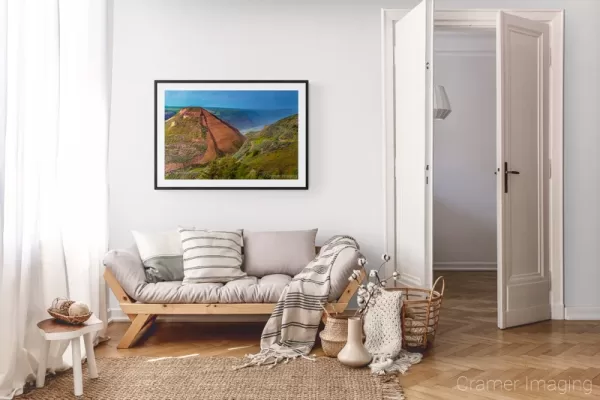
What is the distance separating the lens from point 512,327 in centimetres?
428

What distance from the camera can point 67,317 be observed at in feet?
9.66

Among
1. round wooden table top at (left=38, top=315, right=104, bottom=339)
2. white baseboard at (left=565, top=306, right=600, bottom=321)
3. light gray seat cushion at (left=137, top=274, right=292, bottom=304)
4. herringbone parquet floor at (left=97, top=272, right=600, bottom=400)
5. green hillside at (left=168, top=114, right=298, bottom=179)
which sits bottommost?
herringbone parquet floor at (left=97, top=272, right=600, bottom=400)

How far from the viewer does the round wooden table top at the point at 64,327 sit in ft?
9.34

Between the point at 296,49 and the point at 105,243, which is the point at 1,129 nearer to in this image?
the point at 105,243

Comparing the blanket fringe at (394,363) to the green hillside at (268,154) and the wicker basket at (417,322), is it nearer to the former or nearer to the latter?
the wicker basket at (417,322)

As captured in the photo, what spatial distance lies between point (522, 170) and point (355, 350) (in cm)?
211

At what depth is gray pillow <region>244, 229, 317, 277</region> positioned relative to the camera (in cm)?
419

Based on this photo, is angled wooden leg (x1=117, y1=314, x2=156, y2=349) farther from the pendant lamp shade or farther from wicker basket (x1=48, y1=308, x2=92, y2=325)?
the pendant lamp shade

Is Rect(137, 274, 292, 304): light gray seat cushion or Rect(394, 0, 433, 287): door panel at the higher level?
Rect(394, 0, 433, 287): door panel

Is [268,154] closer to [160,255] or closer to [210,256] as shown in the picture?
[210,256]

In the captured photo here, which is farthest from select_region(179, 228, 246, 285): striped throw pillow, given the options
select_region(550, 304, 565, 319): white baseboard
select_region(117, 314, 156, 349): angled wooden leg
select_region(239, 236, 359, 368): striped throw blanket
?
select_region(550, 304, 565, 319): white baseboard

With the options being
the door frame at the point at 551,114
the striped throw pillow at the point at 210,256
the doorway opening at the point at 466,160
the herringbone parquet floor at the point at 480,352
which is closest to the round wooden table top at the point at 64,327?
the herringbone parquet floor at the point at 480,352

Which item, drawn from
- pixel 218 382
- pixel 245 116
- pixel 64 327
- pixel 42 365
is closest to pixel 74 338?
pixel 64 327

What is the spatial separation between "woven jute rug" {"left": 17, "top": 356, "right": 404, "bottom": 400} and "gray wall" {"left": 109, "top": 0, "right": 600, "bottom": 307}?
1.46 m
